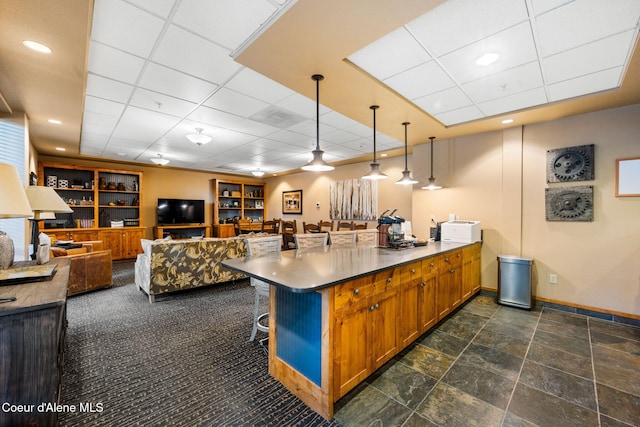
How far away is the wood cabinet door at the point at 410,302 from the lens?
2.28 metres

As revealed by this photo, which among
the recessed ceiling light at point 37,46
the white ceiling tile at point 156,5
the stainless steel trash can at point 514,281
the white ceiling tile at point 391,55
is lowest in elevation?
the stainless steel trash can at point 514,281

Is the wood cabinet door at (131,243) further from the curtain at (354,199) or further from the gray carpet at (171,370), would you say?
the curtain at (354,199)

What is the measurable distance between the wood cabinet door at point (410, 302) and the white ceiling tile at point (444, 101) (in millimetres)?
1866

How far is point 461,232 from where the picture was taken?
3785 mm

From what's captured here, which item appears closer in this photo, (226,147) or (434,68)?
(434,68)

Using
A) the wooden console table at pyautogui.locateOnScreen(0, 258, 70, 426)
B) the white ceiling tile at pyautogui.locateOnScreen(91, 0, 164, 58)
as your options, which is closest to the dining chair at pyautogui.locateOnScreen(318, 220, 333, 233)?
the white ceiling tile at pyautogui.locateOnScreen(91, 0, 164, 58)

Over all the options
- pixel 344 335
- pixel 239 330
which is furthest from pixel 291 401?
pixel 239 330

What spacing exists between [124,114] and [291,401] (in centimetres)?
416

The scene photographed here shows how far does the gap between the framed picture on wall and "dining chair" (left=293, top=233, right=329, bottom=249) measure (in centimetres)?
528

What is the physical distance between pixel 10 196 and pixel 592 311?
5.52m

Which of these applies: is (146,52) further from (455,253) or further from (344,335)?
(455,253)

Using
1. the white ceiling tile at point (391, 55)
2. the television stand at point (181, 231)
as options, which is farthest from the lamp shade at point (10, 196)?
the television stand at point (181, 231)

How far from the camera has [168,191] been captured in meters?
8.18

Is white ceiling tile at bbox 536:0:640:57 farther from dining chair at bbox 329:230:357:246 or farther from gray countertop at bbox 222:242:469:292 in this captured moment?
dining chair at bbox 329:230:357:246
